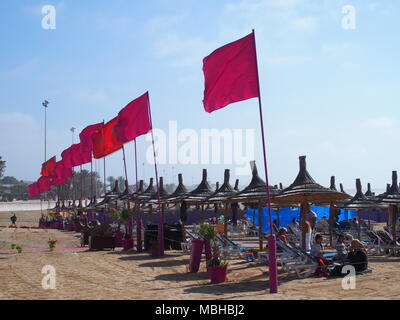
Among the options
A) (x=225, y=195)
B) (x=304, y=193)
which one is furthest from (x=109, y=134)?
(x=304, y=193)

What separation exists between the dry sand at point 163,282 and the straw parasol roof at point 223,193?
13.0 ft

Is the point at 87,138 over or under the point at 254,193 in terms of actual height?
over

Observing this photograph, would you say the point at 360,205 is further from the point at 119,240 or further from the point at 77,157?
the point at 77,157

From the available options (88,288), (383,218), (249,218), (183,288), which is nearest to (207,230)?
(183,288)

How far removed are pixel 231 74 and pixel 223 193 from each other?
11036mm

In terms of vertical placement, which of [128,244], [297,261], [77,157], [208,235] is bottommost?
[128,244]

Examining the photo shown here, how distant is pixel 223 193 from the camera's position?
21344 mm

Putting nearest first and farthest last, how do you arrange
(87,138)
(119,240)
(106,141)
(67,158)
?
1. (119,240)
2. (106,141)
3. (87,138)
4. (67,158)

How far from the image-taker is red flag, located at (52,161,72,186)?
36725 millimetres

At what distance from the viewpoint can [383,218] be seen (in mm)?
47719

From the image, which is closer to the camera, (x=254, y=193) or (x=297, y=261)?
(x=297, y=261)

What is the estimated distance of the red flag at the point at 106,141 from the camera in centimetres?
2237
